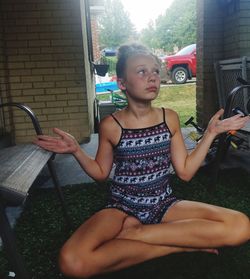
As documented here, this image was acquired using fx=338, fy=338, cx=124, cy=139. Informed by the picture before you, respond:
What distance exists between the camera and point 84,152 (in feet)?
6.80

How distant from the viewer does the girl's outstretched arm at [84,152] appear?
1958 mm

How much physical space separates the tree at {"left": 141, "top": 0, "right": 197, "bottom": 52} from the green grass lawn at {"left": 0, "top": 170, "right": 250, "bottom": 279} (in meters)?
28.8

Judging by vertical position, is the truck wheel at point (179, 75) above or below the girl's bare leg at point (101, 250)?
above

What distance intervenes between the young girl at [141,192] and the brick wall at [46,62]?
126 inches

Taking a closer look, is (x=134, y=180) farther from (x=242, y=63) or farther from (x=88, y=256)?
(x=242, y=63)

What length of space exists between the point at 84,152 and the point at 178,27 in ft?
131

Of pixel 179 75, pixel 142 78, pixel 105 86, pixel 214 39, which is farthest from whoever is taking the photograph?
pixel 105 86

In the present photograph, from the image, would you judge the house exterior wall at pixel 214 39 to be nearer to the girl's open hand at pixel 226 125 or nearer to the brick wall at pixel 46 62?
the brick wall at pixel 46 62

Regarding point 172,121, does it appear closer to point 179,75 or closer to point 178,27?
point 179,75

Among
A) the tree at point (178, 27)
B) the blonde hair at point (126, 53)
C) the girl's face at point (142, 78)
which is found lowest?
the girl's face at point (142, 78)

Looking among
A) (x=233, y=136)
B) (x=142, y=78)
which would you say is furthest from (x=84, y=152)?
(x=233, y=136)

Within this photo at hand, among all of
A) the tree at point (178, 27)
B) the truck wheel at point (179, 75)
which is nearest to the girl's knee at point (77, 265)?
the truck wheel at point (179, 75)

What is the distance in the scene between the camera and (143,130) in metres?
1.99

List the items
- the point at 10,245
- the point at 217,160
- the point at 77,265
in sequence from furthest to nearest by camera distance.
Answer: the point at 217,160 → the point at 77,265 → the point at 10,245
